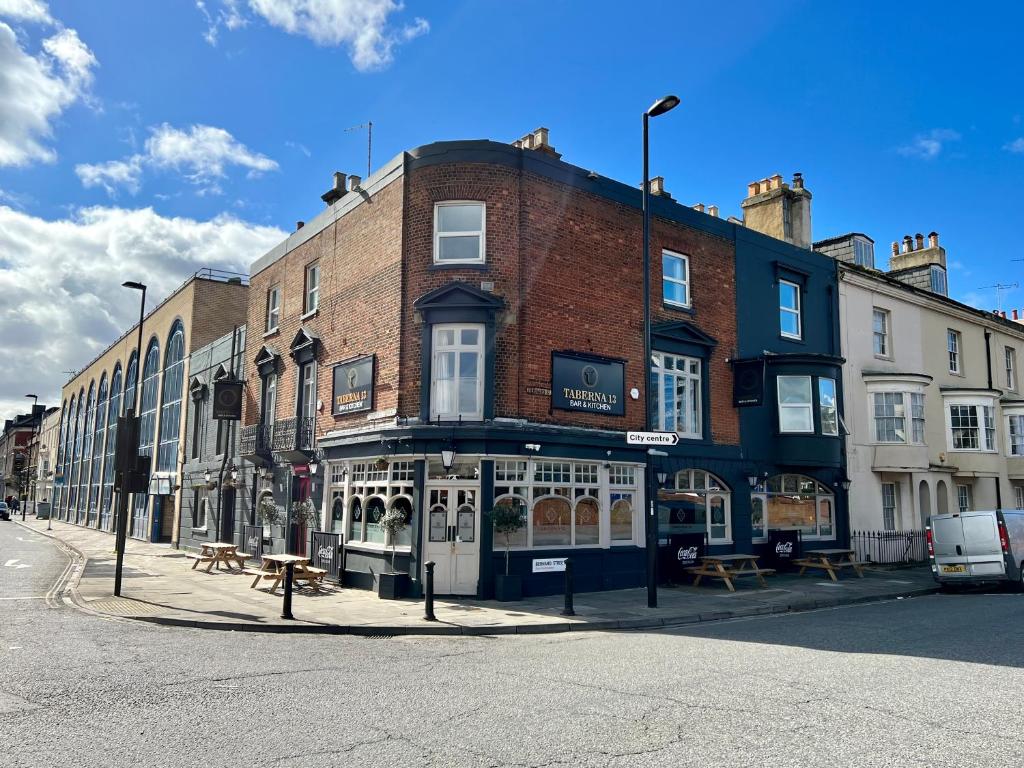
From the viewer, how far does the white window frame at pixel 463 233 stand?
16234 millimetres

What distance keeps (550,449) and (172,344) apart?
83.3 ft

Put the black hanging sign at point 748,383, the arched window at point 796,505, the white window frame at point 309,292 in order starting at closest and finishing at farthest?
the black hanging sign at point 748,383, the arched window at point 796,505, the white window frame at point 309,292

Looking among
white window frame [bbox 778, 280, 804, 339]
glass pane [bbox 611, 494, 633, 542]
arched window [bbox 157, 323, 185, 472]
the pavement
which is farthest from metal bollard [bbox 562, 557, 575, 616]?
arched window [bbox 157, 323, 185, 472]

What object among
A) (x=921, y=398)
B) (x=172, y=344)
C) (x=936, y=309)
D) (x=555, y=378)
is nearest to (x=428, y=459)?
(x=555, y=378)

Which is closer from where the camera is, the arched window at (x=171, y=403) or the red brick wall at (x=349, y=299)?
the red brick wall at (x=349, y=299)

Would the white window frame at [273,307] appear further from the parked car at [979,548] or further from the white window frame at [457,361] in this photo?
the parked car at [979,548]

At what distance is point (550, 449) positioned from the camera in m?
15.9

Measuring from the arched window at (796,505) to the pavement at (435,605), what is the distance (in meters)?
1.73

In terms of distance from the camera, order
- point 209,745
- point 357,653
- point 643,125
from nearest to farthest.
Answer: point 209,745, point 357,653, point 643,125

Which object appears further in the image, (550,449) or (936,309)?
(936,309)

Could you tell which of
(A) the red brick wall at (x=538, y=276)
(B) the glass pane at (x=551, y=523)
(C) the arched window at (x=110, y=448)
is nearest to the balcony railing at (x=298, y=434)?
(A) the red brick wall at (x=538, y=276)

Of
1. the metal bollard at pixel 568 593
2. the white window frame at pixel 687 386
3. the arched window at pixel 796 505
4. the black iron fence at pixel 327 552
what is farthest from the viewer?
the arched window at pixel 796 505

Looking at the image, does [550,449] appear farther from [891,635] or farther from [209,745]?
[209,745]

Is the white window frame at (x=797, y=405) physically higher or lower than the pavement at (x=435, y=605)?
higher
